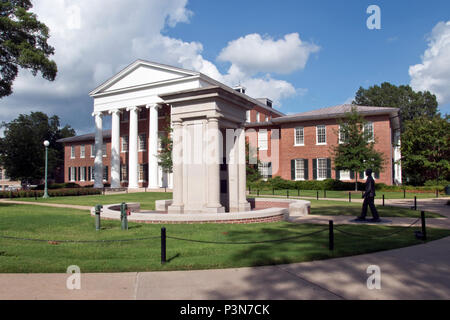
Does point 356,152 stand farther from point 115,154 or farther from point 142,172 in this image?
point 115,154

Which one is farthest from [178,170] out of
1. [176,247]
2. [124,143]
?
[124,143]

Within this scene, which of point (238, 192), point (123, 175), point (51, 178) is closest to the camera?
point (238, 192)

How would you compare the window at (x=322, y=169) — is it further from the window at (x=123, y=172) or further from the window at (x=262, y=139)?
the window at (x=123, y=172)

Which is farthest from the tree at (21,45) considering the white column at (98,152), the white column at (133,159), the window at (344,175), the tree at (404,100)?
the tree at (404,100)

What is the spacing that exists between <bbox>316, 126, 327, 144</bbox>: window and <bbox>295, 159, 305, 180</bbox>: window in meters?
2.90

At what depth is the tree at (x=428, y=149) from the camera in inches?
1369

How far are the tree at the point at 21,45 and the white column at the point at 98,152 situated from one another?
19471mm

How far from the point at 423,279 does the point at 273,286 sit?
2.56 m

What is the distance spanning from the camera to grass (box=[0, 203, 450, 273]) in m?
6.61


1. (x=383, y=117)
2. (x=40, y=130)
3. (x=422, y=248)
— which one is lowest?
(x=422, y=248)

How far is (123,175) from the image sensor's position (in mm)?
48125

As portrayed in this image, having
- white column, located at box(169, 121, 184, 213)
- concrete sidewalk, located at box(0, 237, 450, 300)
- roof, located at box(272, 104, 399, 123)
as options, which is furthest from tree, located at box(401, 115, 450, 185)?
concrete sidewalk, located at box(0, 237, 450, 300)
